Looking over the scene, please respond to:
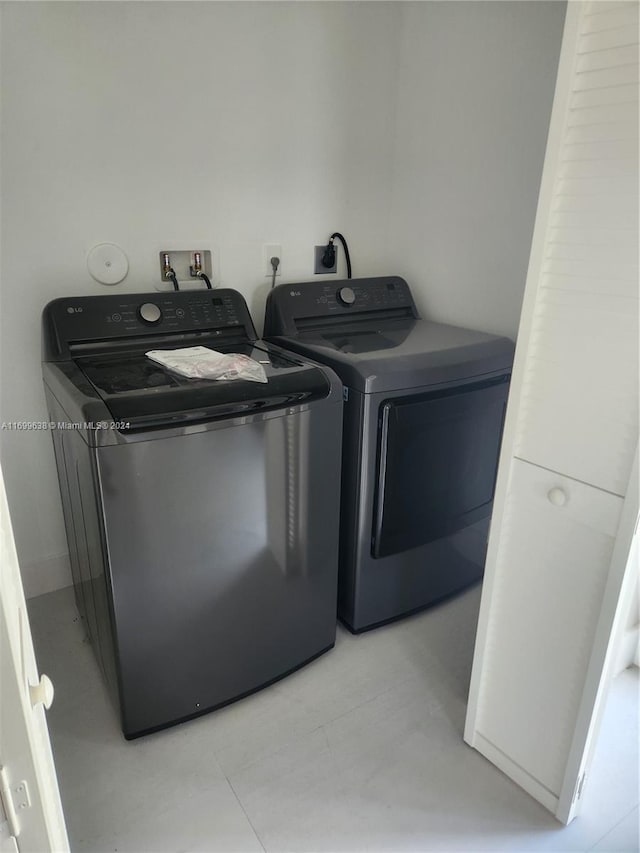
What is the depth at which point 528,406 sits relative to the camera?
1.16 m

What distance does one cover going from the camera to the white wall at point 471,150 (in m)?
1.74

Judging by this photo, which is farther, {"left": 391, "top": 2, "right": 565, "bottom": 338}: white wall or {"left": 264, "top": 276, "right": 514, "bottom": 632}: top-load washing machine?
{"left": 391, "top": 2, "right": 565, "bottom": 338}: white wall

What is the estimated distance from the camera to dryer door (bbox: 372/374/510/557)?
5.28 feet

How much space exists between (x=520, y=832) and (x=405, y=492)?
821 millimetres

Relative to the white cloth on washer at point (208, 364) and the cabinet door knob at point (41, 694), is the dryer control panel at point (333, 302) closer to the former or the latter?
the white cloth on washer at point (208, 364)

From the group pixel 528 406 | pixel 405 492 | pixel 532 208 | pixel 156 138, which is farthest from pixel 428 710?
pixel 156 138

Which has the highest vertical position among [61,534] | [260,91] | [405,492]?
[260,91]

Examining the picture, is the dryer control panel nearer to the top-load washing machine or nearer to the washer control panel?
the top-load washing machine

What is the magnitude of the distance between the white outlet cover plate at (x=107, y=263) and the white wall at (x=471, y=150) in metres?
1.05

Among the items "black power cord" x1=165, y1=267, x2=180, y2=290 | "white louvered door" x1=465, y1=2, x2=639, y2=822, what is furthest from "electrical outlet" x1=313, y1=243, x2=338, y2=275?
"white louvered door" x1=465, y1=2, x2=639, y2=822

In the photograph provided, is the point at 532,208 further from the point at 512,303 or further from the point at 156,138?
the point at 156,138

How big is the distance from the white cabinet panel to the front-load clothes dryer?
0.49 metres

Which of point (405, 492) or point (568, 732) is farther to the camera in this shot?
point (405, 492)

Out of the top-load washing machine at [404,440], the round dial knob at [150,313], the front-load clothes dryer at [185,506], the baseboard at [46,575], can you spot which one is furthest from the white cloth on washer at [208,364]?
the baseboard at [46,575]
